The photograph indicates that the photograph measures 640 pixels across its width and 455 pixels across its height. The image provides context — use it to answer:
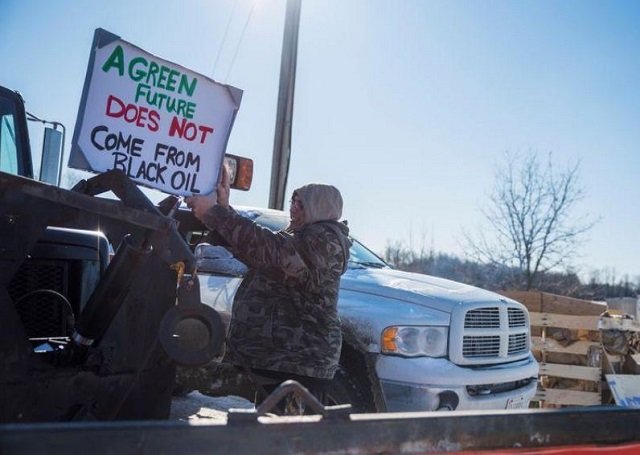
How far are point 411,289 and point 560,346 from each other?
4970mm

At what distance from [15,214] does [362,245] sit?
4.55 metres

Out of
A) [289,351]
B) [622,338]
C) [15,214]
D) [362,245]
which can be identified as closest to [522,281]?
[622,338]

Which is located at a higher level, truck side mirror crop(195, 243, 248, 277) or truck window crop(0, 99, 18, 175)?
truck window crop(0, 99, 18, 175)

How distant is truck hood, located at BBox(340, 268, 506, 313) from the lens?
4.82 meters

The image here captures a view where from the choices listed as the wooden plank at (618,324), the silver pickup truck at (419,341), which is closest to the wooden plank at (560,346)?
the wooden plank at (618,324)

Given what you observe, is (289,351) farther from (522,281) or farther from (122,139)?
(522,281)

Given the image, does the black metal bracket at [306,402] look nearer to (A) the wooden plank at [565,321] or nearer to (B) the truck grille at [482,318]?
(B) the truck grille at [482,318]

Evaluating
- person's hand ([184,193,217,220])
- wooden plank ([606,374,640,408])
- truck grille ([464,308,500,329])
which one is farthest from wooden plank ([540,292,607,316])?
person's hand ([184,193,217,220])

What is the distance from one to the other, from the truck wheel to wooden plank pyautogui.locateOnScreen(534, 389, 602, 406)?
16.2 feet

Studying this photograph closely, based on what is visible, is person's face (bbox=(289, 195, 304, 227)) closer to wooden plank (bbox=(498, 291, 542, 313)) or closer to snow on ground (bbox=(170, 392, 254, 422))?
snow on ground (bbox=(170, 392, 254, 422))

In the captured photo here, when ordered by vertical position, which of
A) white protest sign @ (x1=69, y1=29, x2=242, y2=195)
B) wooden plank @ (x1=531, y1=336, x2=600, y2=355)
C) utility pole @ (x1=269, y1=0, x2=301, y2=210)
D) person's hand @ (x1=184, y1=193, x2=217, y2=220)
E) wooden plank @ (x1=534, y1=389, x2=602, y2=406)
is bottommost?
wooden plank @ (x1=534, y1=389, x2=602, y2=406)

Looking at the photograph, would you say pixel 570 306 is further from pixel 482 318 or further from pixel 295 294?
pixel 295 294

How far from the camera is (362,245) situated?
639 centimetres

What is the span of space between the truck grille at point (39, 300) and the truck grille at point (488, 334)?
290 centimetres
